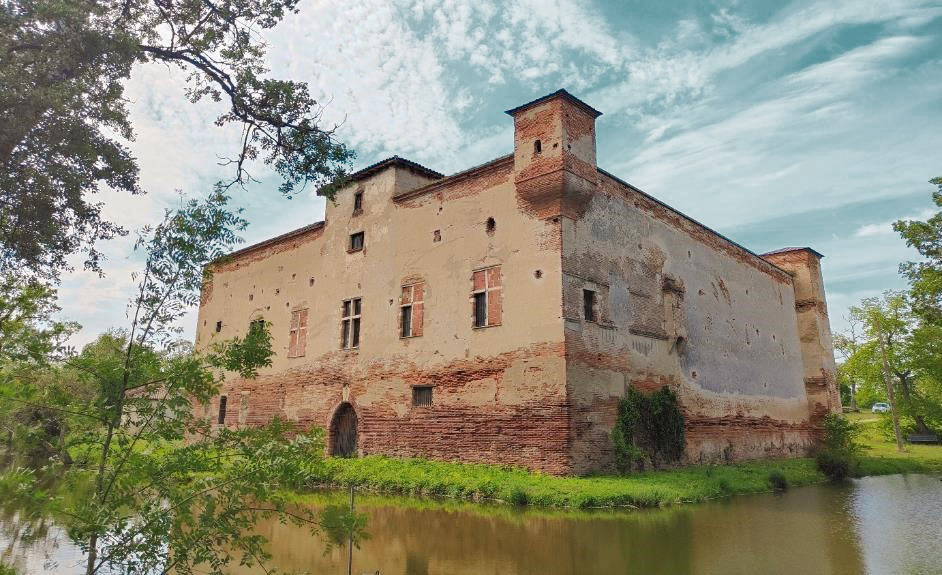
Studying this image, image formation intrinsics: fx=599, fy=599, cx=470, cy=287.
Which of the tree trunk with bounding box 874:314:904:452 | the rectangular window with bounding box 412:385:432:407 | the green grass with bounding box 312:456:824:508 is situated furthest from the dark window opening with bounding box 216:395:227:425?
the tree trunk with bounding box 874:314:904:452

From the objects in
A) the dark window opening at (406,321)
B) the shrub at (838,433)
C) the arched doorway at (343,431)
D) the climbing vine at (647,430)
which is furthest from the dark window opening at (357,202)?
the shrub at (838,433)

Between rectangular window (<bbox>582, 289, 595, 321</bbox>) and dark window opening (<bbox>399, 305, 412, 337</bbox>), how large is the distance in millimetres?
5800

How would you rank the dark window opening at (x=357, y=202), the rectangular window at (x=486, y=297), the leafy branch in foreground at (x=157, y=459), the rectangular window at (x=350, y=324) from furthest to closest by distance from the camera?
the dark window opening at (x=357, y=202) < the rectangular window at (x=350, y=324) < the rectangular window at (x=486, y=297) < the leafy branch in foreground at (x=157, y=459)

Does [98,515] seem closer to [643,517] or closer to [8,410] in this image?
[8,410]

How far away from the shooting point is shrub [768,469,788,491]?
16.6 m

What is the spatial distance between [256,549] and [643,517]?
27.4ft

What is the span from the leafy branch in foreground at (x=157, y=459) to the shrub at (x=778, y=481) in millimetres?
15353

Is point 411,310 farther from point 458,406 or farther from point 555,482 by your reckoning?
point 555,482

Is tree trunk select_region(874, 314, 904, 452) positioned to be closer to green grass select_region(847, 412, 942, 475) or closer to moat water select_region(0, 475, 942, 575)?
green grass select_region(847, 412, 942, 475)

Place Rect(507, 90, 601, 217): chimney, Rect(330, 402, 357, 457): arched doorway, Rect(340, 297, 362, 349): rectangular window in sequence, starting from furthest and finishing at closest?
1. Rect(340, 297, 362, 349): rectangular window
2. Rect(330, 402, 357, 457): arched doorway
3. Rect(507, 90, 601, 217): chimney

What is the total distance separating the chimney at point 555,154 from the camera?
1586 cm

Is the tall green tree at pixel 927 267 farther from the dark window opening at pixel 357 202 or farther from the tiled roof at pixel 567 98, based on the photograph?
the dark window opening at pixel 357 202

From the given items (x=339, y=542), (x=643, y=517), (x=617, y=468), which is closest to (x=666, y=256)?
(x=617, y=468)

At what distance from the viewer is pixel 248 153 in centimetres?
1051
